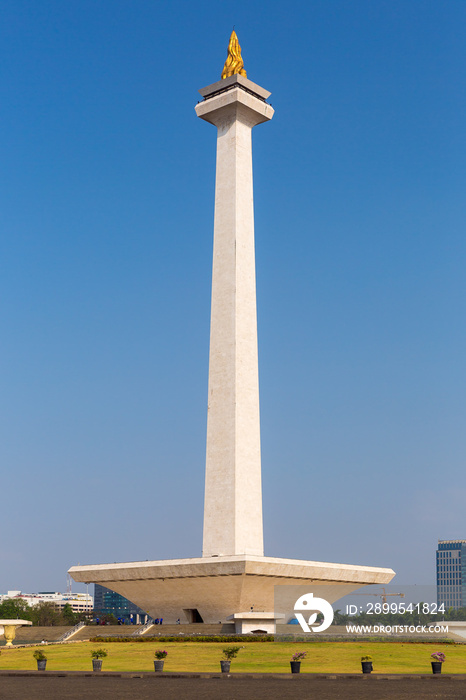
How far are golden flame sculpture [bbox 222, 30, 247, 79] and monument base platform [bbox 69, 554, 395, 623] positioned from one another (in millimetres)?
34258

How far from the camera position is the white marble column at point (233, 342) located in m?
50.1

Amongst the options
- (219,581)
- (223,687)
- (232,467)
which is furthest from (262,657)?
(232,467)

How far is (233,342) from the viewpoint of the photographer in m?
52.5

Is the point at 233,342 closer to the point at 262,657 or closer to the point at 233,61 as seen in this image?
the point at 233,61

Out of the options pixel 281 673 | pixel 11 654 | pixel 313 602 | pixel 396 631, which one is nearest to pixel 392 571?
pixel 313 602

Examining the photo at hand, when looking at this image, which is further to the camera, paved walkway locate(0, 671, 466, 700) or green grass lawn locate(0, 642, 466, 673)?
green grass lawn locate(0, 642, 466, 673)

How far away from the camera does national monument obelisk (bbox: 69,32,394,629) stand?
47.5m

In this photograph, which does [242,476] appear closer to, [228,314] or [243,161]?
[228,314]

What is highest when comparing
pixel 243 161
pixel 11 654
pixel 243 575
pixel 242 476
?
pixel 243 161

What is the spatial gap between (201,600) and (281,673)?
24.6 meters

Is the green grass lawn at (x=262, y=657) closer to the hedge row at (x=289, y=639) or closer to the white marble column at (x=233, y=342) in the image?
the hedge row at (x=289, y=639)

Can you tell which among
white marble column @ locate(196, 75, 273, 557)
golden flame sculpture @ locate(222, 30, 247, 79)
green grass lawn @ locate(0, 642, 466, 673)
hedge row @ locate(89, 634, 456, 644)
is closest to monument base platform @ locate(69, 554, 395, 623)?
white marble column @ locate(196, 75, 273, 557)

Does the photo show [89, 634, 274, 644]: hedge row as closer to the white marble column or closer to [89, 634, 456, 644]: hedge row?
[89, 634, 456, 644]: hedge row

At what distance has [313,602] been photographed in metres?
52.1
